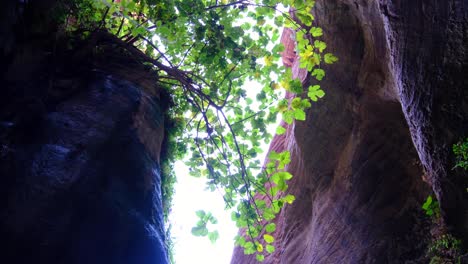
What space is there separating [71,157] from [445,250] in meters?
4.49

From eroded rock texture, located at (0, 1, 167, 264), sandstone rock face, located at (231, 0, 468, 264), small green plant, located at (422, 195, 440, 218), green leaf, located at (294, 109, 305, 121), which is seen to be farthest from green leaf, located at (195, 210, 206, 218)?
small green plant, located at (422, 195, 440, 218)

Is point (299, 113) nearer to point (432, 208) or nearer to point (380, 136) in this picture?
point (432, 208)

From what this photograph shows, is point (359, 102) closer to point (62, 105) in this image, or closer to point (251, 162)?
point (251, 162)

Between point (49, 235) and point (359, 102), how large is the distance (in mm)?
5478

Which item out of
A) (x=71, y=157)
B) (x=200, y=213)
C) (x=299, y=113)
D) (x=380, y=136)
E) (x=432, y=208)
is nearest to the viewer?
(x=71, y=157)

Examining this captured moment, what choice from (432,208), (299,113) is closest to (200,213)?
(299,113)

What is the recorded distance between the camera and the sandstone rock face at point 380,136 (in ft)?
13.2

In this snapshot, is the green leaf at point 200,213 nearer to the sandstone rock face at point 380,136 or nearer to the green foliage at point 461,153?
the sandstone rock face at point 380,136

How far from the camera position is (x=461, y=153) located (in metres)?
3.95

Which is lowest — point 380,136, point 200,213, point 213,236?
point 213,236

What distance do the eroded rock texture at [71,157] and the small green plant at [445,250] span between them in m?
3.22

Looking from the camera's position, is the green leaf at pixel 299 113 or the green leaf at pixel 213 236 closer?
the green leaf at pixel 213 236

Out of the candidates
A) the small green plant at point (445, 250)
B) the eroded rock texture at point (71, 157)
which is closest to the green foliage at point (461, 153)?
the small green plant at point (445, 250)

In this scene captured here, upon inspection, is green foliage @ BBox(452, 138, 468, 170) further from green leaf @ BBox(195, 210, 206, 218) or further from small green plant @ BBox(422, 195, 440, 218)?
green leaf @ BBox(195, 210, 206, 218)
